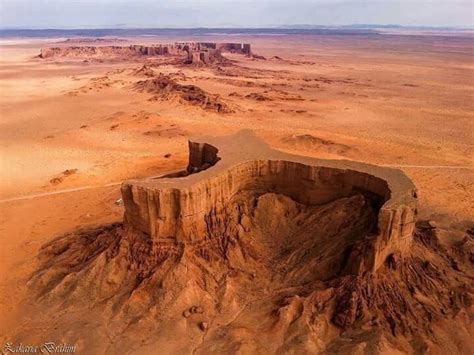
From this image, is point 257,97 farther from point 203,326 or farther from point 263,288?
point 203,326

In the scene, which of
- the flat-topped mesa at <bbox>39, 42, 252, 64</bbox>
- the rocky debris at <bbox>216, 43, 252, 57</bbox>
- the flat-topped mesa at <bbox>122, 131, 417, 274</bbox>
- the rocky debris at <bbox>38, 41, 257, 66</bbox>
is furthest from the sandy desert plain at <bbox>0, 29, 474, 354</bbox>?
the rocky debris at <bbox>216, 43, 252, 57</bbox>

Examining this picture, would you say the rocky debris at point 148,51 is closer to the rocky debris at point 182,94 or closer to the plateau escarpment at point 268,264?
the rocky debris at point 182,94

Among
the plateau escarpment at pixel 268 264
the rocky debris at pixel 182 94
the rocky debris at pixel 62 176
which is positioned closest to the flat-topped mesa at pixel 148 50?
the rocky debris at pixel 182 94

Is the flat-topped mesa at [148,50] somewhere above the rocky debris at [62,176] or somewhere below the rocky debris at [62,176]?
above

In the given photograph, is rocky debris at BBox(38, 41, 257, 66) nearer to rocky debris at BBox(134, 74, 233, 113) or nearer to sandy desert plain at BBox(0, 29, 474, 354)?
rocky debris at BBox(134, 74, 233, 113)

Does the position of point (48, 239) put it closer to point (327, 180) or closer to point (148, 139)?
point (327, 180)
